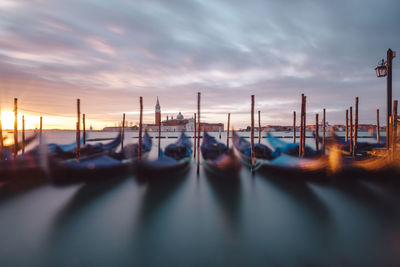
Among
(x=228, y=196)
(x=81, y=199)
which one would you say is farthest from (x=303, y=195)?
(x=81, y=199)

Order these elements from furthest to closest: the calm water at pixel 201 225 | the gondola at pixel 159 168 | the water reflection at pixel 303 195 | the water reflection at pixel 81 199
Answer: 1. the gondola at pixel 159 168
2. the water reflection at pixel 303 195
3. the water reflection at pixel 81 199
4. the calm water at pixel 201 225

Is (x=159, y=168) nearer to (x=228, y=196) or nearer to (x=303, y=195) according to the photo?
(x=228, y=196)

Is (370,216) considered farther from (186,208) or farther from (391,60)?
(186,208)

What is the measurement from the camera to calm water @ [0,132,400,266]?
2928mm

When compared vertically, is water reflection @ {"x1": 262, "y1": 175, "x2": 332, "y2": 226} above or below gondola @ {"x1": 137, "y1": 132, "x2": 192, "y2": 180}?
below

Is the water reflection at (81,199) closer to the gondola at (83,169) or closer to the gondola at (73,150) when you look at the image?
the gondola at (83,169)

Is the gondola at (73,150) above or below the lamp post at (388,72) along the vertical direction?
below

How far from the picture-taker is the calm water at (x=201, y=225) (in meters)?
2.93

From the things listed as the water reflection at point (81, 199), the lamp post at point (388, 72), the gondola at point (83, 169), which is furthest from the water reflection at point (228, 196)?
the lamp post at point (388, 72)

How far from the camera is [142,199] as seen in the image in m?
5.25

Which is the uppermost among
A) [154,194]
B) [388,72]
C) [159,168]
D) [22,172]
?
[388,72]

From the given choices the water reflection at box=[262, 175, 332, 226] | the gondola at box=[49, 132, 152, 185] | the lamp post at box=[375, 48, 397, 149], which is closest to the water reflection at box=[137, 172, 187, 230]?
the gondola at box=[49, 132, 152, 185]

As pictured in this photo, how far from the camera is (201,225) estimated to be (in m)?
3.95

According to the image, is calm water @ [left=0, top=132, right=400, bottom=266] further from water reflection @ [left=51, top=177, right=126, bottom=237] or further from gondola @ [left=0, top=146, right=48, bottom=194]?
gondola @ [left=0, top=146, right=48, bottom=194]
